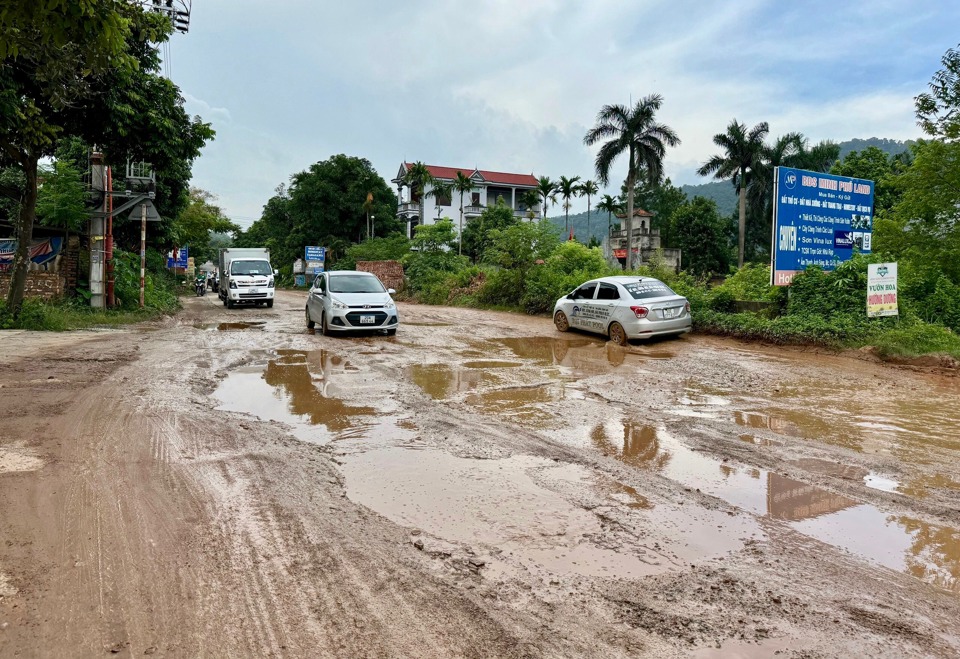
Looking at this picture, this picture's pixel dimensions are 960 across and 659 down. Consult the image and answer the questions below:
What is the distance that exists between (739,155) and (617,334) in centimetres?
4363

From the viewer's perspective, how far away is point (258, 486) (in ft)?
15.8

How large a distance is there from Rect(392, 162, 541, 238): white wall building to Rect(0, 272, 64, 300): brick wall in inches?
1831

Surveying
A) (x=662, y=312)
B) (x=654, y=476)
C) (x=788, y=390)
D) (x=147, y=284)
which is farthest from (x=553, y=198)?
(x=654, y=476)

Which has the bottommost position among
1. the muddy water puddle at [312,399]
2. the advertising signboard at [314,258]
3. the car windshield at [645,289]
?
the muddy water puddle at [312,399]

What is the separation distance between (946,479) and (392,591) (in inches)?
185

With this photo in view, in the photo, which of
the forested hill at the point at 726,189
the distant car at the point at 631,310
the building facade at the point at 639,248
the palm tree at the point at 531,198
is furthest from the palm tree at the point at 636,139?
the forested hill at the point at 726,189

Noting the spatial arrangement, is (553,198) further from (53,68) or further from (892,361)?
(53,68)

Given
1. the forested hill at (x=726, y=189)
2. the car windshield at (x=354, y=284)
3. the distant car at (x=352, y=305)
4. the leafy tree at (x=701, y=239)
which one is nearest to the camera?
the distant car at (x=352, y=305)

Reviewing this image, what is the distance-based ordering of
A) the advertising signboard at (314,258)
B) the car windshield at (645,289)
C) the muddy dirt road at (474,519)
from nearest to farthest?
the muddy dirt road at (474,519) → the car windshield at (645,289) → the advertising signboard at (314,258)

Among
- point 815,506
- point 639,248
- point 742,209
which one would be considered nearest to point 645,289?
point 815,506

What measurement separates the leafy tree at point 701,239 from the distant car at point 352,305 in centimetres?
4618

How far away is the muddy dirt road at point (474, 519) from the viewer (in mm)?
2916

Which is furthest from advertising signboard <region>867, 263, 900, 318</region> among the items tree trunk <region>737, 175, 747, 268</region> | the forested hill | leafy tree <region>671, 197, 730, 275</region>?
the forested hill

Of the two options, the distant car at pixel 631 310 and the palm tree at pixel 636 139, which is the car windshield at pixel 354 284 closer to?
the distant car at pixel 631 310
